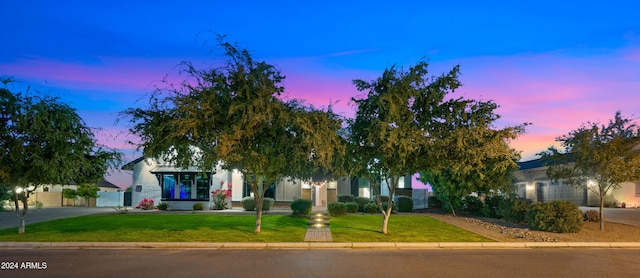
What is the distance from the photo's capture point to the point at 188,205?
31.8m

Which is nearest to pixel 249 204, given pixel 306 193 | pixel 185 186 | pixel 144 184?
pixel 185 186

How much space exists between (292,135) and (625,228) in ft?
46.2

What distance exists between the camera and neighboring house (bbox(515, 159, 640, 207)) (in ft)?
102

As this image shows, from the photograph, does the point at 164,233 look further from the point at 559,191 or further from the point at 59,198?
the point at 59,198

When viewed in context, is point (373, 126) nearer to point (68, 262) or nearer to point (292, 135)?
point (292, 135)

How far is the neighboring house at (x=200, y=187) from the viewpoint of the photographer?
105 feet

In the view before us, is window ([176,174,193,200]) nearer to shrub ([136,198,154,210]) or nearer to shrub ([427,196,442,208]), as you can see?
shrub ([136,198,154,210])

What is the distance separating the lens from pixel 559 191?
35969mm

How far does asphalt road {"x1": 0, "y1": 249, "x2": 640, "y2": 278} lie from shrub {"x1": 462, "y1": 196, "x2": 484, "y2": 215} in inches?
517

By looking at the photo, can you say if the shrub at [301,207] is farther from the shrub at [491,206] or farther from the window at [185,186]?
the window at [185,186]

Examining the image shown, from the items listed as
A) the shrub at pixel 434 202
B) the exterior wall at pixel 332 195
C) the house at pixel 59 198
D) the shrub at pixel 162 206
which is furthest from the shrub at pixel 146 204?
the shrub at pixel 434 202

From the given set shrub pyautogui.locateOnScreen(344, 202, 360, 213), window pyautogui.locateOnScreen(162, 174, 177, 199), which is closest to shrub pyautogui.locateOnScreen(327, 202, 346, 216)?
shrub pyautogui.locateOnScreen(344, 202, 360, 213)

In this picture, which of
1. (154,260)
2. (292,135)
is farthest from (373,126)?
(154,260)

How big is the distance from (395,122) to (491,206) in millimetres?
13130
